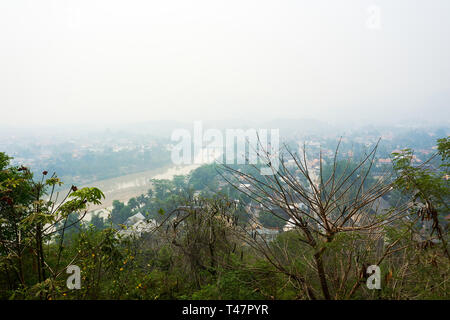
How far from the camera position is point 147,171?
23.4m

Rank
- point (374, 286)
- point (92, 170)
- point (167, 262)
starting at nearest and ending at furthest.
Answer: point (374, 286) → point (167, 262) → point (92, 170)

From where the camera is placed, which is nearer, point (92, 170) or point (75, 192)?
point (75, 192)

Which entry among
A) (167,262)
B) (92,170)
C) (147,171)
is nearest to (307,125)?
(147,171)

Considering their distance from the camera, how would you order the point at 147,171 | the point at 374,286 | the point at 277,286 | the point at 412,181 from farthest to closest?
the point at 147,171
the point at 277,286
the point at 374,286
the point at 412,181

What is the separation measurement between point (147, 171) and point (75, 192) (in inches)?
898

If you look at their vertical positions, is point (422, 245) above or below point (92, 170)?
above

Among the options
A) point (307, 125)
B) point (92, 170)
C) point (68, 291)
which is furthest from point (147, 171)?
point (68, 291)

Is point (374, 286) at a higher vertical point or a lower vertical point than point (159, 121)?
lower
